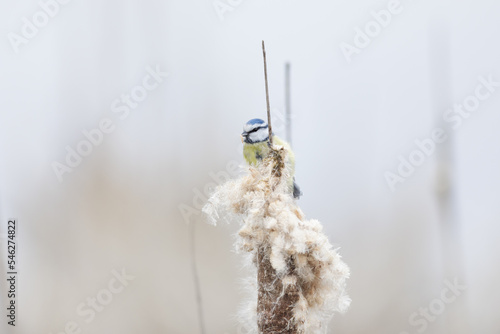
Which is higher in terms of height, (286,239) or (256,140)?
(256,140)

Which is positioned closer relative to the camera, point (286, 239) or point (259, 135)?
point (286, 239)

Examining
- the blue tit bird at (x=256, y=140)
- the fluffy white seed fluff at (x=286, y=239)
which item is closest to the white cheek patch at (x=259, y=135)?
the blue tit bird at (x=256, y=140)

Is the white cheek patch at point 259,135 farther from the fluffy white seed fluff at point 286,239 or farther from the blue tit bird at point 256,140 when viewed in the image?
the fluffy white seed fluff at point 286,239

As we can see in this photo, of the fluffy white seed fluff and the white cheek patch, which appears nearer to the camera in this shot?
the fluffy white seed fluff

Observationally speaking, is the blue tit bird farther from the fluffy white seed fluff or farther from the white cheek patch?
the fluffy white seed fluff

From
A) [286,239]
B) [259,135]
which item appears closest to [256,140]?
[259,135]

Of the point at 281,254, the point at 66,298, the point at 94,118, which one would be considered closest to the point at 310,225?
the point at 281,254

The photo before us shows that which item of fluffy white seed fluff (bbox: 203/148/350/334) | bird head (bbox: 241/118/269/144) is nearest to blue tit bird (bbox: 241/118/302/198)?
bird head (bbox: 241/118/269/144)

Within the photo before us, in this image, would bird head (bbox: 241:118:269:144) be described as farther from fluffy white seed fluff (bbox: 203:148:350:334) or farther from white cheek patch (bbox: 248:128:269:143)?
fluffy white seed fluff (bbox: 203:148:350:334)

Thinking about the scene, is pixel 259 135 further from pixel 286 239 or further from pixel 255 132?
pixel 286 239

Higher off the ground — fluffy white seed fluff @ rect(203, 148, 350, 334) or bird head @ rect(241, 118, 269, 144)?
bird head @ rect(241, 118, 269, 144)

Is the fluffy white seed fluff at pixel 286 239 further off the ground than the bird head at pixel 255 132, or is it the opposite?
the bird head at pixel 255 132

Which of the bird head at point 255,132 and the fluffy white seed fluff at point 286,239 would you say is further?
the bird head at point 255,132
